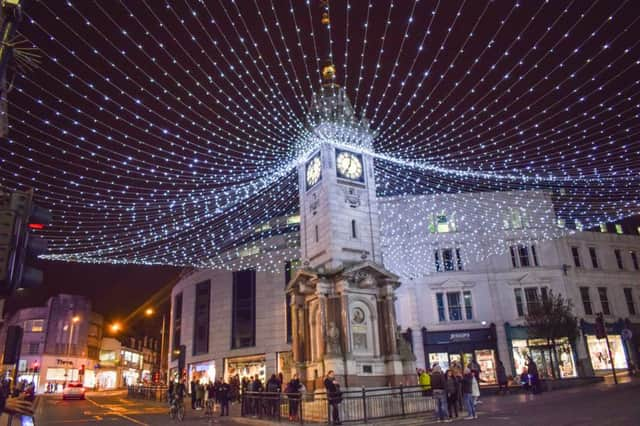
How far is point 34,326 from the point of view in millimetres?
63125

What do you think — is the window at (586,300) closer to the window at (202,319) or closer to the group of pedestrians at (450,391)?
the group of pedestrians at (450,391)

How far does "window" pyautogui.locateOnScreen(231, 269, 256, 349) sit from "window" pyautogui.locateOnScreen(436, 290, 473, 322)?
16993 millimetres

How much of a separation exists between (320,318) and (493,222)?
22010 mm

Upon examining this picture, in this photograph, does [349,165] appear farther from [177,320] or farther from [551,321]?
[177,320]

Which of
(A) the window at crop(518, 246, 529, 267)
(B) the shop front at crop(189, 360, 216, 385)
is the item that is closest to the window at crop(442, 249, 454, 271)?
(A) the window at crop(518, 246, 529, 267)

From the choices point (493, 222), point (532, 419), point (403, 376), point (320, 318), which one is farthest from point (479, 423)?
point (493, 222)

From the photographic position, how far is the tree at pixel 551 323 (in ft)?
95.9

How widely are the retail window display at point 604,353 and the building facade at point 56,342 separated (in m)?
57.1

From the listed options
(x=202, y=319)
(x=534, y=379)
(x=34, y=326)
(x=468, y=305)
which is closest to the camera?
(x=534, y=379)

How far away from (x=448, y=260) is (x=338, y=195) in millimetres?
17346

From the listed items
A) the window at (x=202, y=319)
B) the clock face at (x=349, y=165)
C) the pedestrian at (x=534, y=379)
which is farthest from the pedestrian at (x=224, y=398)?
the window at (x=202, y=319)

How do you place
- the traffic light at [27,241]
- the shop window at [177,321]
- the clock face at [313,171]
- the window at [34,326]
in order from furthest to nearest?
the window at [34,326], the shop window at [177,321], the clock face at [313,171], the traffic light at [27,241]

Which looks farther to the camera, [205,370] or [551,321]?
[205,370]

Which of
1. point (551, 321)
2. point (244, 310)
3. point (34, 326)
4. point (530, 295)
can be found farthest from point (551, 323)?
point (34, 326)
